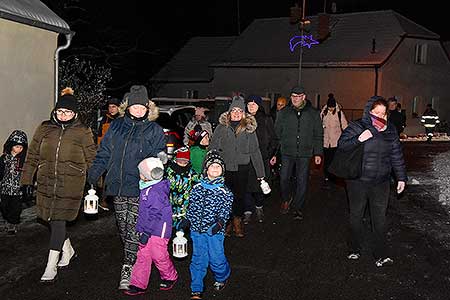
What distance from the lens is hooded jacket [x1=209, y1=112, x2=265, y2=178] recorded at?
328 inches

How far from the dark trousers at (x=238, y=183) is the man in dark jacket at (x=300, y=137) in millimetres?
1616

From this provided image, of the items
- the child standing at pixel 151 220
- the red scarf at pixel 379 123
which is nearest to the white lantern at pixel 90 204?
the child standing at pixel 151 220

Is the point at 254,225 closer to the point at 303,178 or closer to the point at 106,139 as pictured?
the point at 303,178

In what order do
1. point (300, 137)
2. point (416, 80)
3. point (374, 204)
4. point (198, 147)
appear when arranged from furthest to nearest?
point (416, 80)
point (300, 137)
point (198, 147)
point (374, 204)

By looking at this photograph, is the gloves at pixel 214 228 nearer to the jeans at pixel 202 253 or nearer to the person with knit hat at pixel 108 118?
the jeans at pixel 202 253

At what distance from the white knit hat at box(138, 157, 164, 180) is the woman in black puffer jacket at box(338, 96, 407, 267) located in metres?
2.45

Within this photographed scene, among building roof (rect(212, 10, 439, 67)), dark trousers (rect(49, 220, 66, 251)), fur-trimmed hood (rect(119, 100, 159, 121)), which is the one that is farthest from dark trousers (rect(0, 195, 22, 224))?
building roof (rect(212, 10, 439, 67))

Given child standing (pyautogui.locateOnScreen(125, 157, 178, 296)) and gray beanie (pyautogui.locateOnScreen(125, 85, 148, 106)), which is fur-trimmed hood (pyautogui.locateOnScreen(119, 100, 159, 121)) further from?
child standing (pyautogui.locateOnScreen(125, 157, 178, 296))

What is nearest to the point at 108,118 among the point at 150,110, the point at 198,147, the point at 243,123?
the point at 198,147

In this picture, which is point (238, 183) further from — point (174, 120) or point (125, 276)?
point (174, 120)

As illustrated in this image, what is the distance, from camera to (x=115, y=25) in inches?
1336

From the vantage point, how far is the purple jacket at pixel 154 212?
5871mm

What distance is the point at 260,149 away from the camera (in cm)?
970

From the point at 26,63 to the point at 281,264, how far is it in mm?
7985
